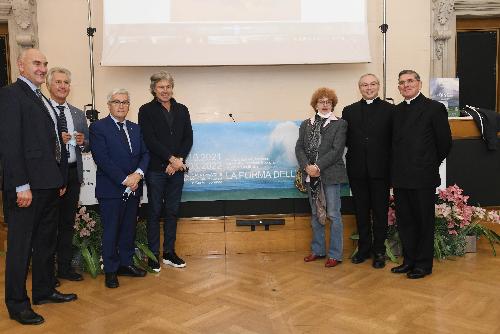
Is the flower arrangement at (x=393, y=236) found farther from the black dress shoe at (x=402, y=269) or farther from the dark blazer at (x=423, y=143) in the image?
the dark blazer at (x=423, y=143)

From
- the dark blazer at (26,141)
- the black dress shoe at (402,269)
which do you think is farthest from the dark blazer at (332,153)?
the dark blazer at (26,141)

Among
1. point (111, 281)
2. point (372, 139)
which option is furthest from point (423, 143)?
point (111, 281)

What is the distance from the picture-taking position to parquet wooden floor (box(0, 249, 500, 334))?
2.50 metres

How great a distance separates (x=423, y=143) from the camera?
3.17 m

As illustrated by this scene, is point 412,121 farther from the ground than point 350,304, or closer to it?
farther from the ground

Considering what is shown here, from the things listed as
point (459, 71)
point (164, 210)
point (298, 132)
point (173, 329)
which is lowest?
point (173, 329)

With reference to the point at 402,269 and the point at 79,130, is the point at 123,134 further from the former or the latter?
the point at 402,269

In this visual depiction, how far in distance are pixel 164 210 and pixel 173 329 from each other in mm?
1279

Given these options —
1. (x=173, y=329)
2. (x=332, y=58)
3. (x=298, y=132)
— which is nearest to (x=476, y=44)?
(x=332, y=58)

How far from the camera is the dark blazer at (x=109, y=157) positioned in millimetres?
3146

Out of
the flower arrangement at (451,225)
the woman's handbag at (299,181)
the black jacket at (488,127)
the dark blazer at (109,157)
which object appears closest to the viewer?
the dark blazer at (109,157)

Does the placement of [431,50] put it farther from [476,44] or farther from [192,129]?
[192,129]

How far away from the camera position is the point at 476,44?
5523mm

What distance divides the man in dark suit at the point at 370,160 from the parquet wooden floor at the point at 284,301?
27 cm
